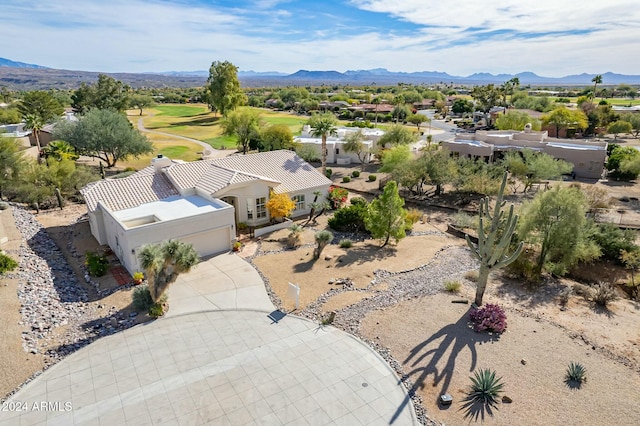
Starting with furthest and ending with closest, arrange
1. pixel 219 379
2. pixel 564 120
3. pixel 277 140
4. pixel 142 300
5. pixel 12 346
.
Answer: pixel 564 120, pixel 277 140, pixel 142 300, pixel 12 346, pixel 219 379

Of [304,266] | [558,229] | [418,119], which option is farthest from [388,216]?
[418,119]

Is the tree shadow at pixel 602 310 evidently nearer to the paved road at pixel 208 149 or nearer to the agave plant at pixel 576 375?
the agave plant at pixel 576 375

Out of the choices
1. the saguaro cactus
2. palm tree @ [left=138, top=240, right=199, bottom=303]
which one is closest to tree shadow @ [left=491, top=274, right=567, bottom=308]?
the saguaro cactus

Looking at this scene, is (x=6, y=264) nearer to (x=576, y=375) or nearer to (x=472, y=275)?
(x=472, y=275)

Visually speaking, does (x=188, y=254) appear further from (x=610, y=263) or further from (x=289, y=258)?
(x=610, y=263)

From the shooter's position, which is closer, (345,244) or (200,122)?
(345,244)
